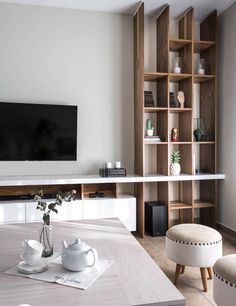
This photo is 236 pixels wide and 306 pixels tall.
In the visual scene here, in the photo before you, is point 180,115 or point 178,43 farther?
point 180,115

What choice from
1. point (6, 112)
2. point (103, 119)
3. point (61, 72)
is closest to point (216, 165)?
point (103, 119)

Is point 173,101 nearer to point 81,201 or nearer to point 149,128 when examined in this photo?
point 149,128

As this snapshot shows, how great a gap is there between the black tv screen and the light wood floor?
1.30 m

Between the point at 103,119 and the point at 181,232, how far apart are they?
179cm

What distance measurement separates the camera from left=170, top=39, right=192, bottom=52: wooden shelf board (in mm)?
3317

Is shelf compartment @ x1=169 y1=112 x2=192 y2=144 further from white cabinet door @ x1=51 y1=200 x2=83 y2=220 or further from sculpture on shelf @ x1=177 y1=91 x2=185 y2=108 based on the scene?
white cabinet door @ x1=51 y1=200 x2=83 y2=220

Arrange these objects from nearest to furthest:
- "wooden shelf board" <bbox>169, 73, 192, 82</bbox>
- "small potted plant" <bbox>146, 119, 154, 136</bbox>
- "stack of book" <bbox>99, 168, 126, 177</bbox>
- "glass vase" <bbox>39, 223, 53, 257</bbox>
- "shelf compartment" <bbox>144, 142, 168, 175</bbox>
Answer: "glass vase" <bbox>39, 223, 53, 257</bbox>, "stack of book" <bbox>99, 168, 126, 177</bbox>, "wooden shelf board" <bbox>169, 73, 192, 82</bbox>, "small potted plant" <bbox>146, 119, 154, 136</bbox>, "shelf compartment" <bbox>144, 142, 168, 175</bbox>

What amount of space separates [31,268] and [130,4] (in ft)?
9.84

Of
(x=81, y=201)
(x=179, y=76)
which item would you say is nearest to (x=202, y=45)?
(x=179, y=76)

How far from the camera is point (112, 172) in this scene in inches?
127

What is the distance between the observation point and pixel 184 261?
2051mm

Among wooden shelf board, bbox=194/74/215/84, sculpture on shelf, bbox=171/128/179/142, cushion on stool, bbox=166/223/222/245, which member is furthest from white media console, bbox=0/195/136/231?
wooden shelf board, bbox=194/74/215/84

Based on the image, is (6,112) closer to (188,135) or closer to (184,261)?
(188,135)

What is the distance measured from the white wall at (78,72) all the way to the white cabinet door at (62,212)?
0.47 m
